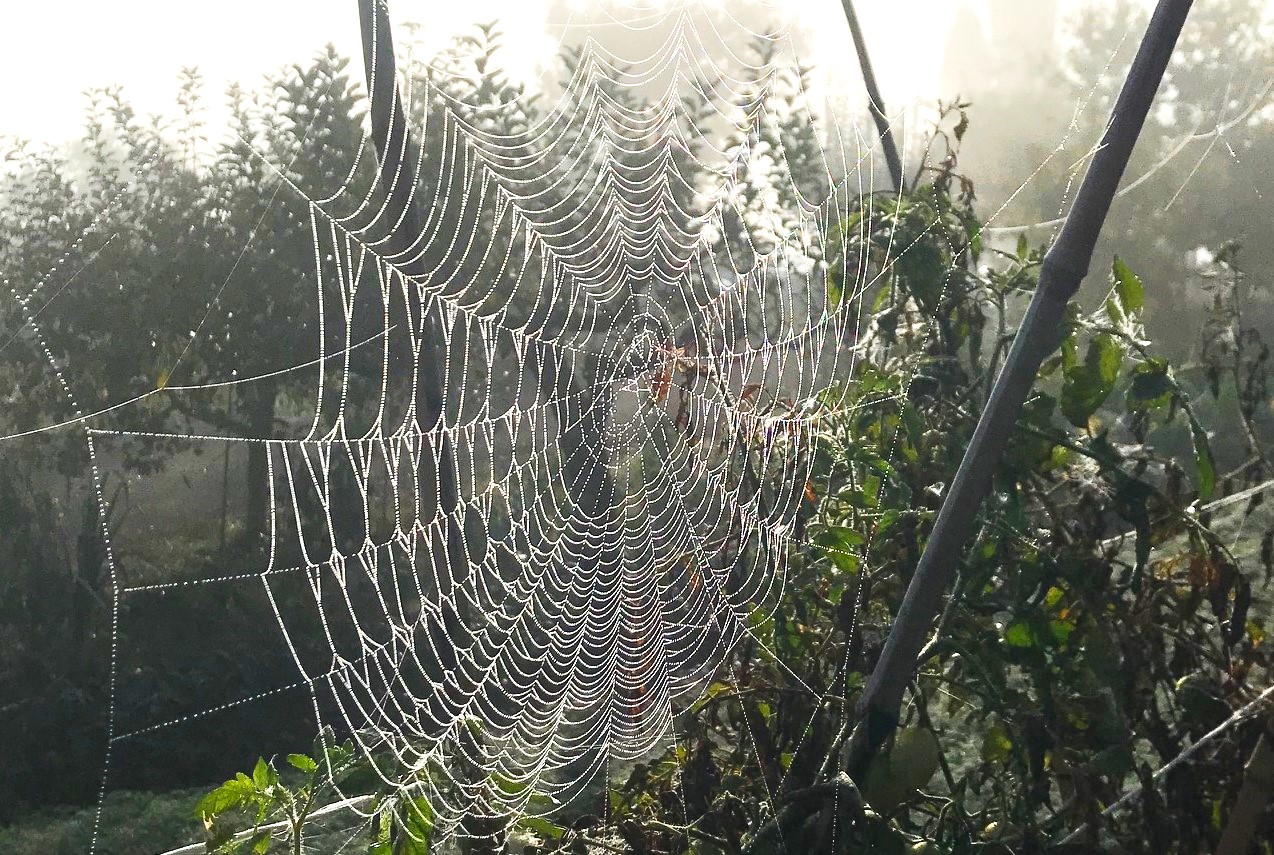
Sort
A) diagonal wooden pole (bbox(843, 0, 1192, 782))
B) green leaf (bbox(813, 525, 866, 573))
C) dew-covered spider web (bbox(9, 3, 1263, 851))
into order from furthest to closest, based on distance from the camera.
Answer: dew-covered spider web (bbox(9, 3, 1263, 851)) → green leaf (bbox(813, 525, 866, 573)) → diagonal wooden pole (bbox(843, 0, 1192, 782))

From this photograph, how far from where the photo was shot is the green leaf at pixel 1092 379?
2.06 meters

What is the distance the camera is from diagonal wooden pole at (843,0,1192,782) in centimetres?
165

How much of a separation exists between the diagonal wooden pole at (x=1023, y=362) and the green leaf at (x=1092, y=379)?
296 mm

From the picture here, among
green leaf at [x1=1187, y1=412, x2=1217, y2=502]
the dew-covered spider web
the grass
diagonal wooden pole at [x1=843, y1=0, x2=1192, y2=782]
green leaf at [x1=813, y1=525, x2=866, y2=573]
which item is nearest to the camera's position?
diagonal wooden pole at [x1=843, y1=0, x2=1192, y2=782]

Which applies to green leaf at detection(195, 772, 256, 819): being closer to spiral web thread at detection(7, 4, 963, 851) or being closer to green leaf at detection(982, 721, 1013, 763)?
spiral web thread at detection(7, 4, 963, 851)

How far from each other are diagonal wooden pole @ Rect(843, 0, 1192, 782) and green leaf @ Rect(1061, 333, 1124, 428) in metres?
0.30

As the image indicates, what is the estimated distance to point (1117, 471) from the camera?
1.98 m

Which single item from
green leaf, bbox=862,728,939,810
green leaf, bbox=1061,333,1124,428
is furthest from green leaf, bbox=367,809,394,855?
green leaf, bbox=1061,333,1124,428

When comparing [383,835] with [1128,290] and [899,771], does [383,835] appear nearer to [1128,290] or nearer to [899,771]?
[899,771]

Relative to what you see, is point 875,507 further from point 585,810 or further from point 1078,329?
point 585,810

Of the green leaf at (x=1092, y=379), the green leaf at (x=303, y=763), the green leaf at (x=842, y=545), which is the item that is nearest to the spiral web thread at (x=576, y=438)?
the green leaf at (x=303, y=763)

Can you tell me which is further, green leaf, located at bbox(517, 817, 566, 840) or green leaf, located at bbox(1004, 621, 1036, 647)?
green leaf, located at bbox(517, 817, 566, 840)

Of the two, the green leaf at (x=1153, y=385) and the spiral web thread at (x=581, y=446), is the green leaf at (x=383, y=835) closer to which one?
the spiral web thread at (x=581, y=446)

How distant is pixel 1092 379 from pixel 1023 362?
406 millimetres
